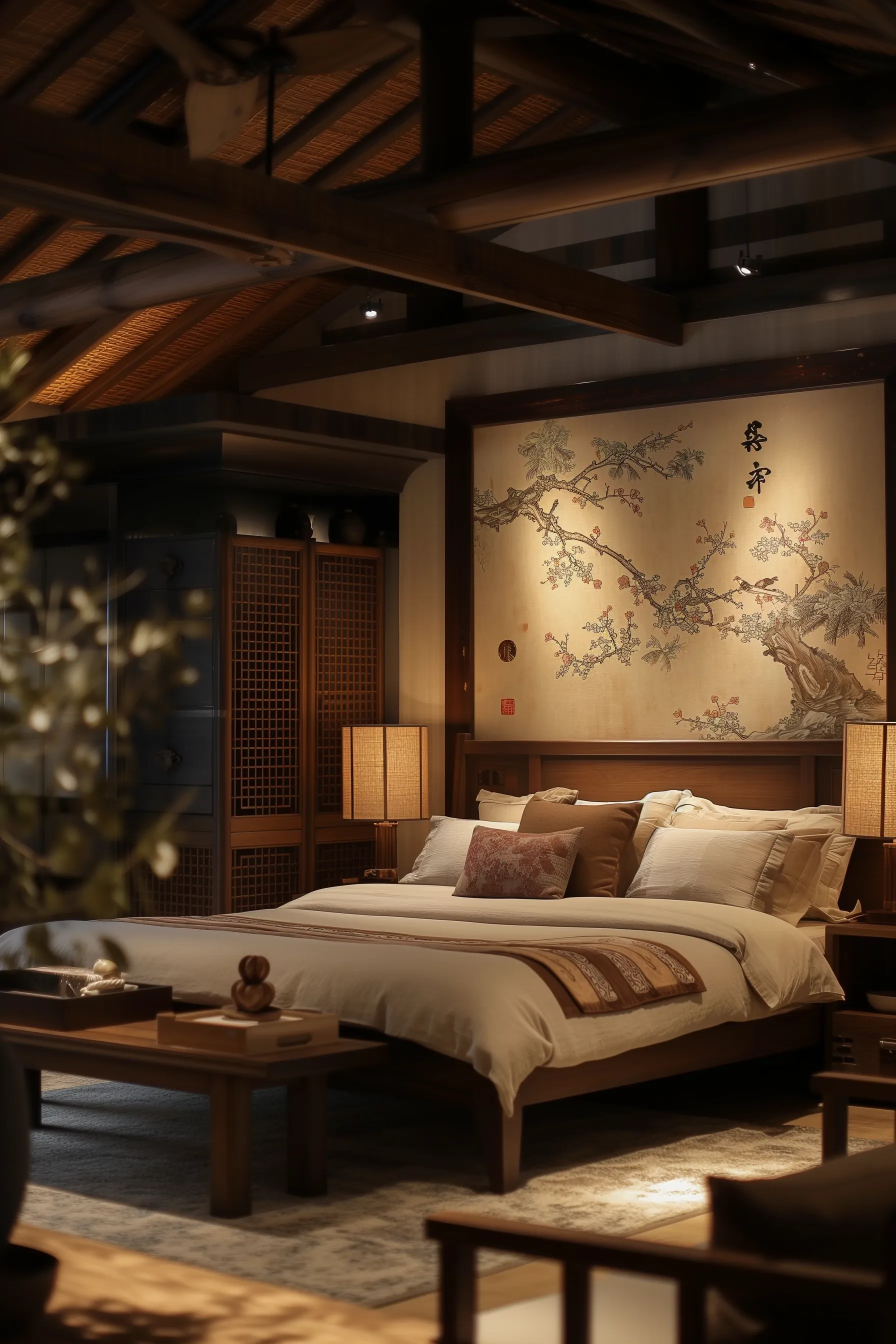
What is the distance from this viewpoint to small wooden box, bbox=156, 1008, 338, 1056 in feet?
13.5

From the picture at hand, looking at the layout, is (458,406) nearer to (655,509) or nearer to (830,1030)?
(655,509)

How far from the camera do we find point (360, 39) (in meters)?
4.12

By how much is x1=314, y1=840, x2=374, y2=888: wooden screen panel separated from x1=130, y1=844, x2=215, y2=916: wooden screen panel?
53cm

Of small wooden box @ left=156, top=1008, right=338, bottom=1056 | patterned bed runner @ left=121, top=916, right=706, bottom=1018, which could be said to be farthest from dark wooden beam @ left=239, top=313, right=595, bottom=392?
small wooden box @ left=156, top=1008, right=338, bottom=1056

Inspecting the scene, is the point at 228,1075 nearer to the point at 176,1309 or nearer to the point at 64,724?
the point at 176,1309

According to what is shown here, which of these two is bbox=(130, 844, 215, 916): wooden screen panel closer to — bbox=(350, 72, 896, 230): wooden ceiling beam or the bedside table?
the bedside table

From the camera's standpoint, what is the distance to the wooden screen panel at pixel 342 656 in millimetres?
7496

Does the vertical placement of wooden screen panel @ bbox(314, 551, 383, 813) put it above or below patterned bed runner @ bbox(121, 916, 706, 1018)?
above

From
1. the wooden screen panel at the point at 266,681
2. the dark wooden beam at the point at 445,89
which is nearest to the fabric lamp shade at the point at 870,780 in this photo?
the dark wooden beam at the point at 445,89

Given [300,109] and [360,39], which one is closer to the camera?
[360,39]

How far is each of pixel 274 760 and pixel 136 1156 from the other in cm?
280

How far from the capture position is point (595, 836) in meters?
5.90

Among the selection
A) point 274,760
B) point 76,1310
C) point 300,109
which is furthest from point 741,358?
point 76,1310

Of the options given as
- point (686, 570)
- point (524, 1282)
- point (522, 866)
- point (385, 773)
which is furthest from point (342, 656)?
point (524, 1282)
